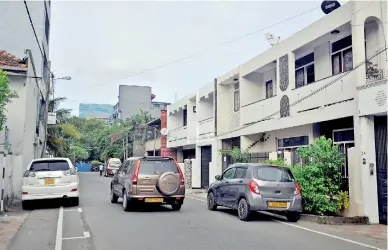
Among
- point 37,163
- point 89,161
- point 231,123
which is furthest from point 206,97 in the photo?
point 89,161

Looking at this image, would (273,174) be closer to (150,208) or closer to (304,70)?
(150,208)

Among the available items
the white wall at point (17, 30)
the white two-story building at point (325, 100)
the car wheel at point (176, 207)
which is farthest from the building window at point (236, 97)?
the white wall at point (17, 30)

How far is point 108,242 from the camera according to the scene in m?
7.97

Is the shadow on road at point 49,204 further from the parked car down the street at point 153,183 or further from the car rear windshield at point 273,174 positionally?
the car rear windshield at point 273,174

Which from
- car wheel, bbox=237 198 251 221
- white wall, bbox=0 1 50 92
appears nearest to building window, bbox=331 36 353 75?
car wheel, bbox=237 198 251 221

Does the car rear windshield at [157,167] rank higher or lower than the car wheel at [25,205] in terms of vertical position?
higher

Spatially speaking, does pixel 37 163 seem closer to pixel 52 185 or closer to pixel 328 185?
pixel 52 185

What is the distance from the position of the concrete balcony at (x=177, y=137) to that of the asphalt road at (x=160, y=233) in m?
16.8

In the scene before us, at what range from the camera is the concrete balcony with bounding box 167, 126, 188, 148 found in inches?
1169

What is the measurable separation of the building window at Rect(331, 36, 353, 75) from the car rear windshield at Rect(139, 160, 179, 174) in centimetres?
692

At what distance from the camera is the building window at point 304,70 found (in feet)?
54.5

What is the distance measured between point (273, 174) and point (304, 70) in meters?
6.97

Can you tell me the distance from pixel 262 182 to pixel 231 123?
37.2 feet

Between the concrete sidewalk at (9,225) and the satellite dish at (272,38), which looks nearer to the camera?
the concrete sidewalk at (9,225)
